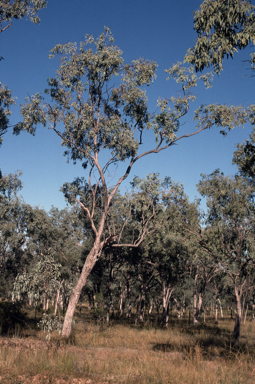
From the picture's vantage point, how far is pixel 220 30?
31.4ft

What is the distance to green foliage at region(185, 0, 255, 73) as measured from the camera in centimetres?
888

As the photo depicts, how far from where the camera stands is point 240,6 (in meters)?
8.81

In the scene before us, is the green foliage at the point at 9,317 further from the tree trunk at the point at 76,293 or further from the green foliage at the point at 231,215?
the green foliage at the point at 231,215

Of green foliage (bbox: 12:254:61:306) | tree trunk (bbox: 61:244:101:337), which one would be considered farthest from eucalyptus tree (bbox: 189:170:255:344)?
green foliage (bbox: 12:254:61:306)

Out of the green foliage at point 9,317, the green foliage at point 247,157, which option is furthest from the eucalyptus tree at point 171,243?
the green foliage at point 9,317

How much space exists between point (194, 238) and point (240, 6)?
41.5ft

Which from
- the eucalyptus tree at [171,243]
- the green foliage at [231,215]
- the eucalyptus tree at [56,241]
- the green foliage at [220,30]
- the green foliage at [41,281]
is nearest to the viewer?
the green foliage at [220,30]

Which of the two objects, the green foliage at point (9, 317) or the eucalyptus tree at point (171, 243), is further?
the eucalyptus tree at point (171, 243)

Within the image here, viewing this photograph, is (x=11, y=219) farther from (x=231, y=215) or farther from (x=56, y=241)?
(x=231, y=215)

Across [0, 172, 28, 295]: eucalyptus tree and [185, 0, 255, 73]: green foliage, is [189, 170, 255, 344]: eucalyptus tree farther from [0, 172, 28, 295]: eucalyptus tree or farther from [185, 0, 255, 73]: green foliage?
[0, 172, 28, 295]: eucalyptus tree

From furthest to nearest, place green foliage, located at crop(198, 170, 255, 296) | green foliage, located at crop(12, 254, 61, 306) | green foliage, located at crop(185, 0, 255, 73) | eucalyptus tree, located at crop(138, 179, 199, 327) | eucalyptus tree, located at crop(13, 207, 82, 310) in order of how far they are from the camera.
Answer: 1. eucalyptus tree, located at crop(13, 207, 82, 310)
2. eucalyptus tree, located at crop(138, 179, 199, 327)
3. green foliage, located at crop(198, 170, 255, 296)
4. green foliage, located at crop(12, 254, 61, 306)
5. green foliage, located at crop(185, 0, 255, 73)

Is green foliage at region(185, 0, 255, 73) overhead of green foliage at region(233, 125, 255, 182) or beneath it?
overhead

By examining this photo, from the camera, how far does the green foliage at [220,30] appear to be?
8.88 meters

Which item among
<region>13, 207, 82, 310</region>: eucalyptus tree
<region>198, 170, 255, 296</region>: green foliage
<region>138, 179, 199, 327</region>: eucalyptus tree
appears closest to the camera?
<region>198, 170, 255, 296</region>: green foliage
